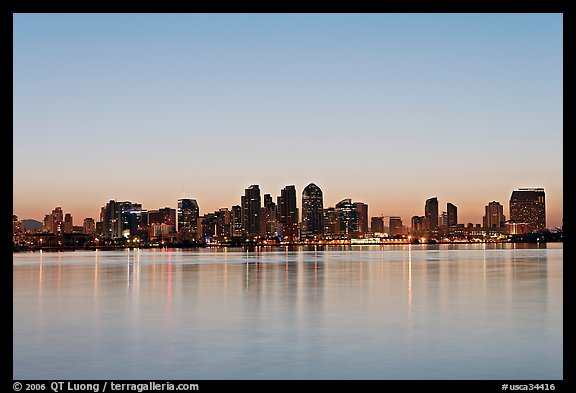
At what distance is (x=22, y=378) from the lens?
15.8 metres

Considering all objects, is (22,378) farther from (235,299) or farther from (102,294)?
(102,294)

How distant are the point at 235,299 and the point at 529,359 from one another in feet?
59.9
